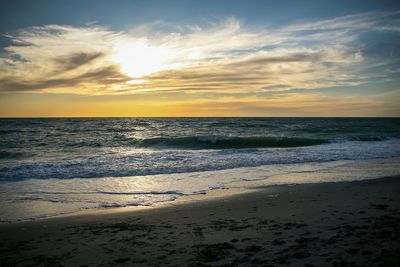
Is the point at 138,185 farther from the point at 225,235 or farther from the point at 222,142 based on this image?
the point at 222,142

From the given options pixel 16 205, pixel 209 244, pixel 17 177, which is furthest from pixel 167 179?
pixel 209 244

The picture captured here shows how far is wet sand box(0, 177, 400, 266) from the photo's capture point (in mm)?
4168

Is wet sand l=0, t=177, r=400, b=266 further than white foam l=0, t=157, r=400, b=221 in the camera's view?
No

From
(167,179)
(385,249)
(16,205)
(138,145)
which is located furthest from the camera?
(138,145)

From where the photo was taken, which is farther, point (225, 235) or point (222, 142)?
point (222, 142)

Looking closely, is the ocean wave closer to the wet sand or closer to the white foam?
the white foam

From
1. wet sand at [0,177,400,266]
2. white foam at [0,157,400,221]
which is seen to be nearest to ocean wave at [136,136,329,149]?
white foam at [0,157,400,221]

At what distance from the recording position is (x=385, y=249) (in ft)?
13.6

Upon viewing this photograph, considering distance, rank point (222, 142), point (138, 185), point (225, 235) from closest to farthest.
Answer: point (225, 235) < point (138, 185) < point (222, 142)

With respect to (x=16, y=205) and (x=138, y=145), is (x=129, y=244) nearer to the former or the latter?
(x=16, y=205)

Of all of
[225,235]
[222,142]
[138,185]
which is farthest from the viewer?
[222,142]

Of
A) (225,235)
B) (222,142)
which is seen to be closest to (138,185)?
(225,235)

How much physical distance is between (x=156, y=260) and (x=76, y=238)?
190cm

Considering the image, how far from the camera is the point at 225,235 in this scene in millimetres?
5137
